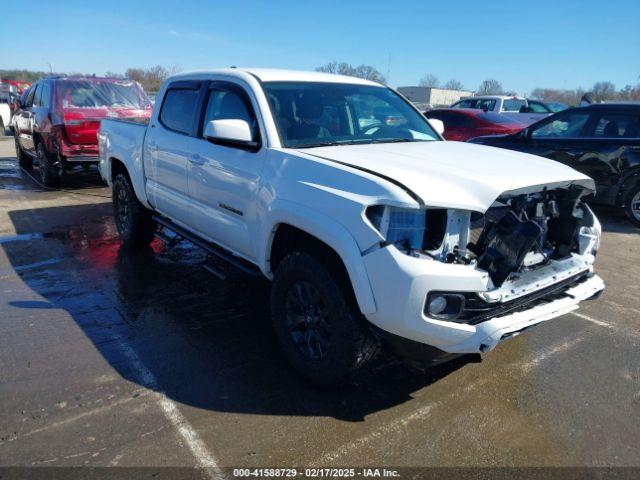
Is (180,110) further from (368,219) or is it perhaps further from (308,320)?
(368,219)

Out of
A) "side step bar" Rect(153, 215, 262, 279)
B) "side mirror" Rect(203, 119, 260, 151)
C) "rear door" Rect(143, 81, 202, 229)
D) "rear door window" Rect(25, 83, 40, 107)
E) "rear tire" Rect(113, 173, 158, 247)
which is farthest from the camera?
"rear door window" Rect(25, 83, 40, 107)

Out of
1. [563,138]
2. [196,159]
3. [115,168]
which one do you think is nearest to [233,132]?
[196,159]

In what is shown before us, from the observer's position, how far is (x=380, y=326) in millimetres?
2652

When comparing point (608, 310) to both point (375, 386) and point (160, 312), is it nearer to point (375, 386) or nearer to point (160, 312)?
point (375, 386)

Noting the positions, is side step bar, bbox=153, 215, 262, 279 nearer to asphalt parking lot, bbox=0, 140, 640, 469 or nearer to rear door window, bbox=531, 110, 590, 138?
asphalt parking lot, bbox=0, 140, 640, 469

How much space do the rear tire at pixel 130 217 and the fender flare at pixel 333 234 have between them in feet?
9.86

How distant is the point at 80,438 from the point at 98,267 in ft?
9.87

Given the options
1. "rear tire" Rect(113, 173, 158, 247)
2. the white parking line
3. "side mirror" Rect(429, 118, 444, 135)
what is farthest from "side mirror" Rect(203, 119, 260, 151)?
"rear tire" Rect(113, 173, 158, 247)

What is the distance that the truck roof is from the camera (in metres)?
3.96

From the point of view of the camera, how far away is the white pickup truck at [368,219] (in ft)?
8.55

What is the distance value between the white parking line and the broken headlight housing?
142 centimetres

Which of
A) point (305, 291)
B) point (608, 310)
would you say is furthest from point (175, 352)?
point (608, 310)

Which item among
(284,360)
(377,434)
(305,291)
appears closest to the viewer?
(377,434)

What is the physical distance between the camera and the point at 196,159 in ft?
13.8
